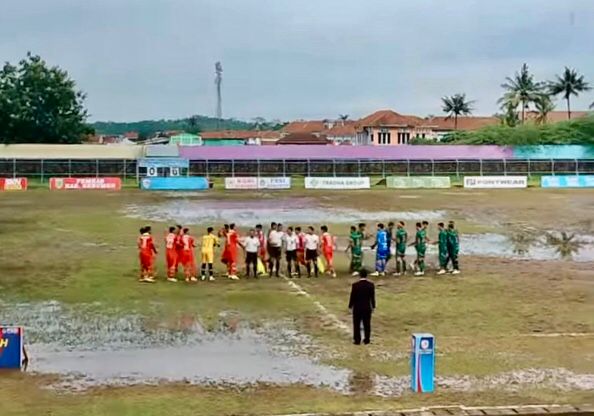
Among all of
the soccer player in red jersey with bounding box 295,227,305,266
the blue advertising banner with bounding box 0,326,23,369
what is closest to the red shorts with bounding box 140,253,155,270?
the soccer player in red jersey with bounding box 295,227,305,266

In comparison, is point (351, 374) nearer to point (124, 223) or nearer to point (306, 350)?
point (306, 350)

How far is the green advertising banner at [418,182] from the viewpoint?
65.4m

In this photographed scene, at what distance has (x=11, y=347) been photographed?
13867mm

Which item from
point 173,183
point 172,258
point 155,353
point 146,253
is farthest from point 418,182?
point 155,353

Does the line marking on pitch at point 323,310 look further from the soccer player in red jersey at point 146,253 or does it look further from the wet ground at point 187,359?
the soccer player in red jersey at point 146,253

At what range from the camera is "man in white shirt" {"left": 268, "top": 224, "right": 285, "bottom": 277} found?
2259 centimetres

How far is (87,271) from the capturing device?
2395cm

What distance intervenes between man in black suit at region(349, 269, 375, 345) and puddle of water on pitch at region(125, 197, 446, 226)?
2061 centimetres

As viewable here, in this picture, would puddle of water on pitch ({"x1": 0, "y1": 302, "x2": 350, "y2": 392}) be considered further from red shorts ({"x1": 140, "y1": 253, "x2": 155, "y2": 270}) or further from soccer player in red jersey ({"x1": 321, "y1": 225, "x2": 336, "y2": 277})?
soccer player in red jersey ({"x1": 321, "y1": 225, "x2": 336, "y2": 277})

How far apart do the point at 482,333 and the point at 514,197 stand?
3931cm

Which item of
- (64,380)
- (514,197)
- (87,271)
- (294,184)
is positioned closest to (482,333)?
(64,380)

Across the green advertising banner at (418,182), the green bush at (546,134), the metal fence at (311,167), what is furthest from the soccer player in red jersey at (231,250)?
the green bush at (546,134)

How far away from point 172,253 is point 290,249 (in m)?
3.11

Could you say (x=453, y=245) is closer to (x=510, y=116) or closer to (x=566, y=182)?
(x=566, y=182)
